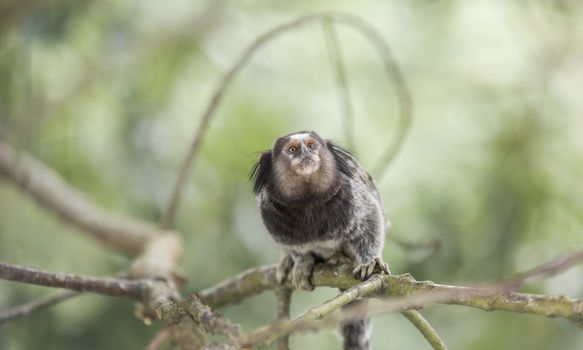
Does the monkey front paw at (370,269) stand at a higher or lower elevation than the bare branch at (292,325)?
lower

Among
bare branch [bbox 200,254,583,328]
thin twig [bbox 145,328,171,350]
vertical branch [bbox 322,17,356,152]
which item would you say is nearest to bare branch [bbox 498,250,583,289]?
bare branch [bbox 200,254,583,328]

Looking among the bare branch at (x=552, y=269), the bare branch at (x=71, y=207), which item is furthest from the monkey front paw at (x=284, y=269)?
the bare branch at (x=552, y=269)

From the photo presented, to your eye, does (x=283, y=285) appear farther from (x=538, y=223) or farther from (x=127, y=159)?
(x=127, y=159)

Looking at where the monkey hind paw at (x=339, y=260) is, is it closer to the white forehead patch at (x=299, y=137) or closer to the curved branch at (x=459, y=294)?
the curved branch at (x=459, y=294)

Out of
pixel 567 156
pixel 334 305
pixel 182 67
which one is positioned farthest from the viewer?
pixel 182 67

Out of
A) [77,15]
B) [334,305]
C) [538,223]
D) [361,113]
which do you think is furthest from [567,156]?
[334,305]

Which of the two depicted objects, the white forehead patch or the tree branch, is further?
the white forehead patch

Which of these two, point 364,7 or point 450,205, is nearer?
point 450,205

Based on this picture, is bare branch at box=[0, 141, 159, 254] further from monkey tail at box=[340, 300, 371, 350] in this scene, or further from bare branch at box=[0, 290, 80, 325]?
monkey tail at box=[340, 300, 371, 350]
